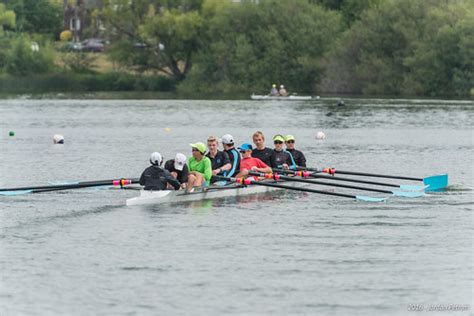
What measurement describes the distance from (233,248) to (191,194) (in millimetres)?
4357

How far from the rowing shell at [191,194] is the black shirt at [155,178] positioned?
0.11 meters

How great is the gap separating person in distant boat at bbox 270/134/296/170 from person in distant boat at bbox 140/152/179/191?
167 inches

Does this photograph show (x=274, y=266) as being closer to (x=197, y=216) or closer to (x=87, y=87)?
A: (x=197, y=216)

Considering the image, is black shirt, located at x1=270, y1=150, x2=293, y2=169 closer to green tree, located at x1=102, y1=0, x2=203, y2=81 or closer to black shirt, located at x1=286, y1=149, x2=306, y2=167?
black shirt, located at x1=286, y1=149, x2=306, y2=167

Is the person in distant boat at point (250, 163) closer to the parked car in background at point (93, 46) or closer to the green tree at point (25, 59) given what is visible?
the green tree at point (25, 59)

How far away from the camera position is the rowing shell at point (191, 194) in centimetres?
2086

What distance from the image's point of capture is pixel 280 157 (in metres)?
24.9

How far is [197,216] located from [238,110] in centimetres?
3927

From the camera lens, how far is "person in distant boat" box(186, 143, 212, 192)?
71.5ft

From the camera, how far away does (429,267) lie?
53.1 ft

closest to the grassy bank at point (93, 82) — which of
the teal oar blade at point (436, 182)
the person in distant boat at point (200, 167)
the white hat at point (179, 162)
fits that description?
the teal oar blade at point (436, 182)

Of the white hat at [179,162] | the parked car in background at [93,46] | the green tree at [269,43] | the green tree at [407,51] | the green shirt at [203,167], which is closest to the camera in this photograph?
the white hat at [179,162]

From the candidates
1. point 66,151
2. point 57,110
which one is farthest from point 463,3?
point 66,151

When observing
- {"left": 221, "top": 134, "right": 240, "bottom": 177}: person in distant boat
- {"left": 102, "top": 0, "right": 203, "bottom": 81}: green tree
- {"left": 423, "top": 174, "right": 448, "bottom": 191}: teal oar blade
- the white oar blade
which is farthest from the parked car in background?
the white oar blade
